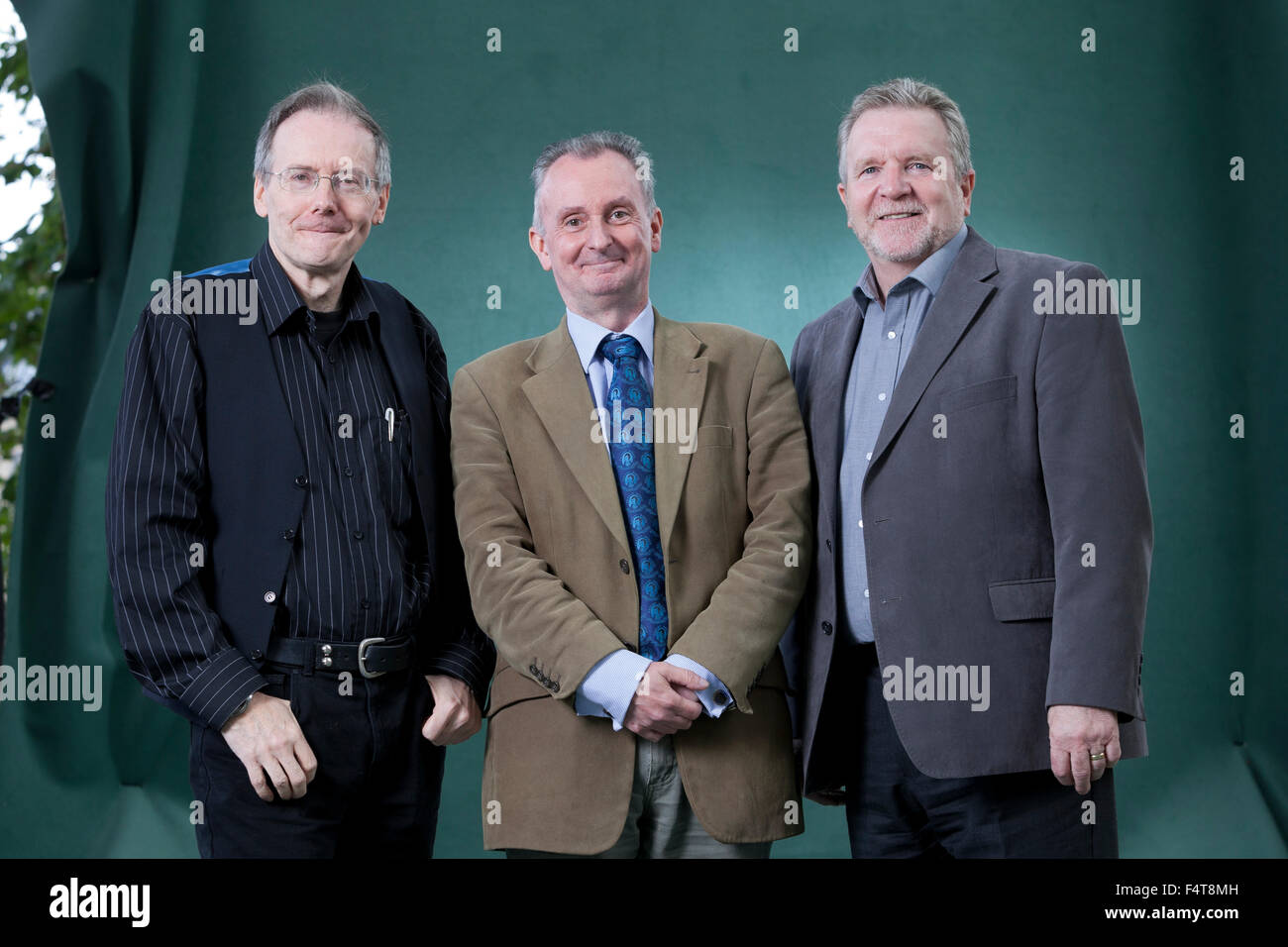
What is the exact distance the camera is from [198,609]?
215 centimetres

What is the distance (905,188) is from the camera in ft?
7.82

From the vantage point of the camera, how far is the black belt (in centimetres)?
219

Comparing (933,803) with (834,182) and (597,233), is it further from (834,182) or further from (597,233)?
(834,182)

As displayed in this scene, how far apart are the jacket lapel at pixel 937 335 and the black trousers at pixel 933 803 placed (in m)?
0.41

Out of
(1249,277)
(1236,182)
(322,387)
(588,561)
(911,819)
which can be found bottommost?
(911,819)

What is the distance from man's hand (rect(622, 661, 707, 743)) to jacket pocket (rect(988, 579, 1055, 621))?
0.52 m

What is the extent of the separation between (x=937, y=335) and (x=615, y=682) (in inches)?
32.6

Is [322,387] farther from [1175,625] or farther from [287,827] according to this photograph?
[1175,625]

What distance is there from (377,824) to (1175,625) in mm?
3110

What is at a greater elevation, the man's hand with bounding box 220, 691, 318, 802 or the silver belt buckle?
the silver belt buckle

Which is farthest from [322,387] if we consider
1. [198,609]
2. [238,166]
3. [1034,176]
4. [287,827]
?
[1034,176]

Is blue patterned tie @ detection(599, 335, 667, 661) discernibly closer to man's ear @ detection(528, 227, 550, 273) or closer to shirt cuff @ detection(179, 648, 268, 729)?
man's ear @ detection(528, 227, 550, 273)

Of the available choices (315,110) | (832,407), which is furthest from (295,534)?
(832,407)

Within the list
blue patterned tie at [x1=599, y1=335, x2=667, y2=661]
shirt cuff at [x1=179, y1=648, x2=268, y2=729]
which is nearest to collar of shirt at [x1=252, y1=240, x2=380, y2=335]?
blue patterned tie at [x1=599, y1=335, x2=667, y2=661]
